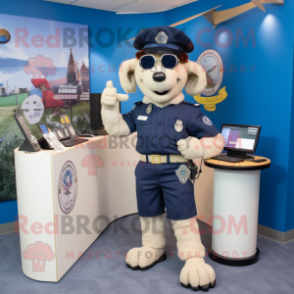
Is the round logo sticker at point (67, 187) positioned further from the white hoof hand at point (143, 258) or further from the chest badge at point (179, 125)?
the chest badge at point (179, 125)

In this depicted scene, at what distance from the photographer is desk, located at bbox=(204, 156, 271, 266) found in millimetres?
2607

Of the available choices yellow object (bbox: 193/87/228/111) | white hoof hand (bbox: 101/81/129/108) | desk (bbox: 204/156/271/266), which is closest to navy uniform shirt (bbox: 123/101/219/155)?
white hoof hand (bbox: 101/81/129/108)

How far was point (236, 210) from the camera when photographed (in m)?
2.64

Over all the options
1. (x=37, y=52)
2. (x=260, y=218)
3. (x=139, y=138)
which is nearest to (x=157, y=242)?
(x=139, y=138)

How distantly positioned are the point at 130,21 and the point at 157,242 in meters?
2.61

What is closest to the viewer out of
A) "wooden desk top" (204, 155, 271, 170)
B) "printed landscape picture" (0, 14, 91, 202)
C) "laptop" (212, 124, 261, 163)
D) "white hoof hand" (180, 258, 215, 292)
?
"white hoof hand" (180, 258, 215, 292)

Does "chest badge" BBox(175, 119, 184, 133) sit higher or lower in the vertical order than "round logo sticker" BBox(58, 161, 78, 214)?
higher

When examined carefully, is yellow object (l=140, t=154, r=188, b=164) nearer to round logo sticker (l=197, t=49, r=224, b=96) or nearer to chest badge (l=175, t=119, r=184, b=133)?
chest badge (l=175, t=119, r=184, b=133)

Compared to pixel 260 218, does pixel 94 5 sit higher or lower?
higher

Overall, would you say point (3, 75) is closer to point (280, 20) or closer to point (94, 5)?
point (94, 5)

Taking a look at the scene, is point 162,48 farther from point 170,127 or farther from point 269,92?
point 269,92

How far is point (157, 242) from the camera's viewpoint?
2738mm

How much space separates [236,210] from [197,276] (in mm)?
604

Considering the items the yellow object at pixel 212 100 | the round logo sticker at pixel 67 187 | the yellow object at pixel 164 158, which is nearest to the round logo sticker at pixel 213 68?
the yellow object at pixel 212 100
